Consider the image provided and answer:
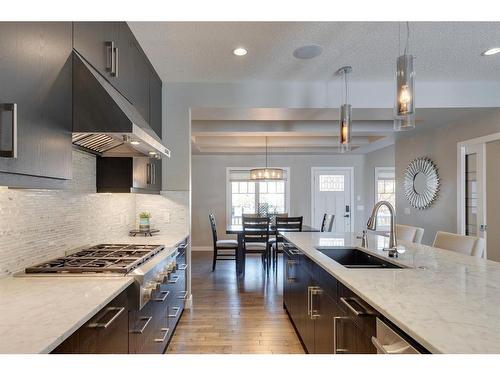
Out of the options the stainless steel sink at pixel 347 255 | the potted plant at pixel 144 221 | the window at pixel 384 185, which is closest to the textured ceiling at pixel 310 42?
the potted plant at pixel 144 221

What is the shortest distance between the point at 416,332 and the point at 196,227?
6.76 meters

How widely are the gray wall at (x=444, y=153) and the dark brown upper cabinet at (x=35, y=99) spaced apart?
177 inches

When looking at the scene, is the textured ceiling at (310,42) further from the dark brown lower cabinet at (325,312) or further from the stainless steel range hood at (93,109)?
the dark brown lower cabinet at (325,312)

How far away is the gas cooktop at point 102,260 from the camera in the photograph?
160 cm

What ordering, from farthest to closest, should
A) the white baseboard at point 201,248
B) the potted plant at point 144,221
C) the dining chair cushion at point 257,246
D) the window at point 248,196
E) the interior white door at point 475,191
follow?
the window at point 248,196 → the white baseboard at point 201,248 → the dining chair cushion at point 257,246 → the interior white door at point 475,191 → the potted plant at point 144,221

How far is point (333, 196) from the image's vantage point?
7652 mm

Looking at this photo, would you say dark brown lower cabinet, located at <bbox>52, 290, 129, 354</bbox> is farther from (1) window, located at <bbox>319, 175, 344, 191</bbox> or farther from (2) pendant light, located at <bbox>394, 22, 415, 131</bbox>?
(1) window, located at <bbox>319, 175, 344, 191</bbox>

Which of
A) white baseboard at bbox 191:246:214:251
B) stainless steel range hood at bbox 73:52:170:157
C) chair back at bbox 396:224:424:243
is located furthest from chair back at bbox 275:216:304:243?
stainless steel range hood at bbox 73:52:170:157

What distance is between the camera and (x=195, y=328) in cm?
284

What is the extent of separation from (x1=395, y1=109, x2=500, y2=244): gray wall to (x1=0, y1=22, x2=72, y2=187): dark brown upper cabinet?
177 inches

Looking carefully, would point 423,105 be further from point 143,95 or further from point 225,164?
point 225,164

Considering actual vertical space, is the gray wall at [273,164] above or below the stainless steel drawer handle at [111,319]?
above

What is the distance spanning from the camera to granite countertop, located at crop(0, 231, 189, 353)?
0.87m
